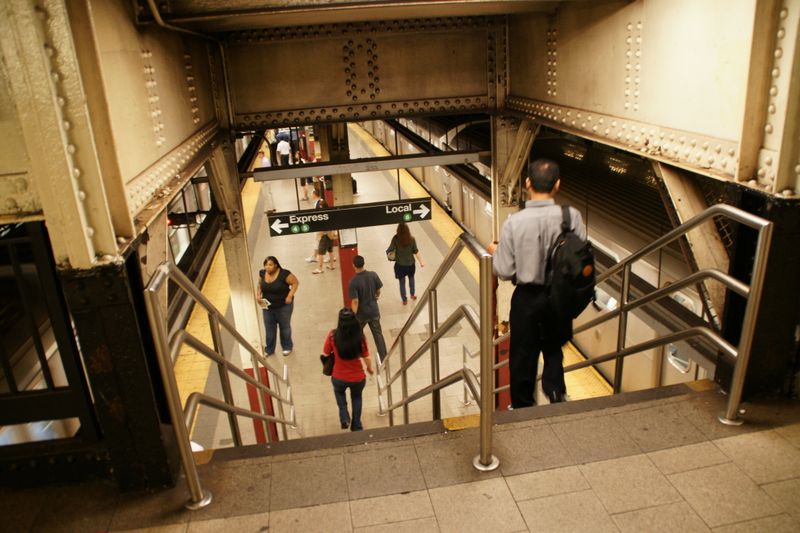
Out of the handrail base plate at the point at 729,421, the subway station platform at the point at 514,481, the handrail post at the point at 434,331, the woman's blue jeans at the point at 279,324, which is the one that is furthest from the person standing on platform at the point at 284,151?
the handrail base plate at the point at 729,421

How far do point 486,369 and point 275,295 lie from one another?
547 cm

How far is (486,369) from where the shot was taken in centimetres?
233

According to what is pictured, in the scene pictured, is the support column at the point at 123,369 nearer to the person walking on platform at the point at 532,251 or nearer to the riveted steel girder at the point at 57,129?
the riveted steel girder at the point at 57,129

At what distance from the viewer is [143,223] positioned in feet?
8.25

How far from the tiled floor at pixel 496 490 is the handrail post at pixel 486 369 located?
57mm

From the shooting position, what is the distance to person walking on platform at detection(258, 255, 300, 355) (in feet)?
24.2

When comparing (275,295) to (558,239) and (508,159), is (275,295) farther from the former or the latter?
(558,239)

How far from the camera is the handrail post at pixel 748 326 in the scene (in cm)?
232

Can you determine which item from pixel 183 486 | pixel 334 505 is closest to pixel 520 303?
pixel 334 505

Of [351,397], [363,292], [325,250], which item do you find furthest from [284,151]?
[351,397]

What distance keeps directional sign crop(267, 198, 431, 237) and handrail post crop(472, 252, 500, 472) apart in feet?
12.8

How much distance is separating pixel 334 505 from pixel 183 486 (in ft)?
2.25

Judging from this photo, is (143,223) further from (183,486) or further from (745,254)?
(745,254)

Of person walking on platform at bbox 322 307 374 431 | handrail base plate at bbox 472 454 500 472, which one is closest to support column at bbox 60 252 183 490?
handrail base plate at bbox 472 454 500 472
